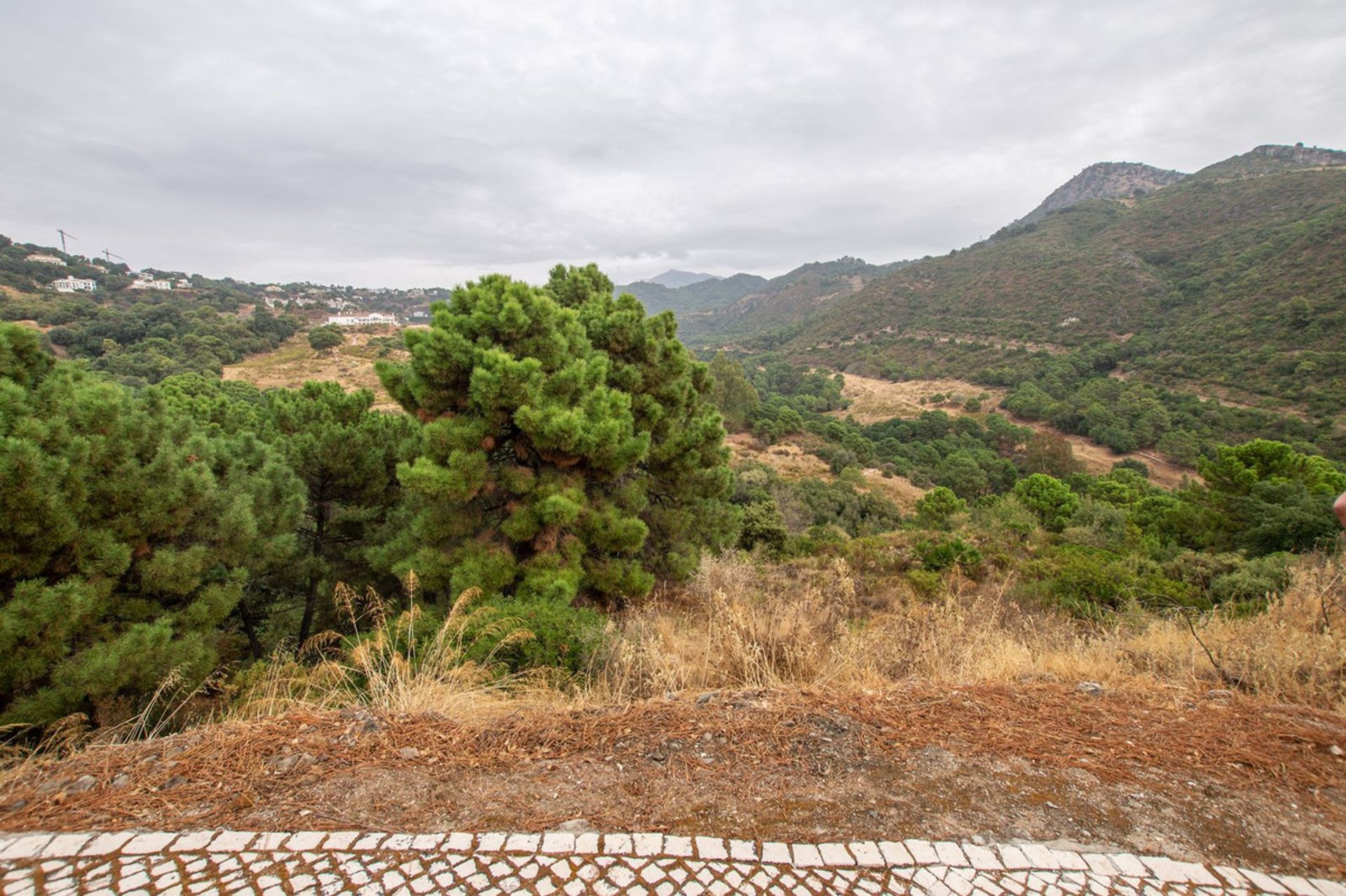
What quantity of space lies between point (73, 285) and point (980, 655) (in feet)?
333

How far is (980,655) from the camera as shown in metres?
3.71

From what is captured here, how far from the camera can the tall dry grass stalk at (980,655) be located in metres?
3.26

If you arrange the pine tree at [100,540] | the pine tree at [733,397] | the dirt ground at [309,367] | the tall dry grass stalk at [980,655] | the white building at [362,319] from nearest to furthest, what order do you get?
the tall dry grass stalk at [980,655]
the pine tree at [100,540]
the dirt ground at [309,367]
the pine tree at [733,397]
the white building at [362,319]

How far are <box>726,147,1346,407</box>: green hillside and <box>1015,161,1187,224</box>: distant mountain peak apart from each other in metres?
43.0

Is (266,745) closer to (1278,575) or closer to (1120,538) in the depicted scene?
(1278,575)

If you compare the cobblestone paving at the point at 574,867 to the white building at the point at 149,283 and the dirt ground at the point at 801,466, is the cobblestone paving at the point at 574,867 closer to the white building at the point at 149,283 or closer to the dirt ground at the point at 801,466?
the dirt ground at the point at 801,466

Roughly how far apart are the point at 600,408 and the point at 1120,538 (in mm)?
21702

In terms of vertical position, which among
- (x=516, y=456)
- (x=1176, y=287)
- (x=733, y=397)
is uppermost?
(x=1176, y=287)

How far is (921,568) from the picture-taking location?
45.6ft

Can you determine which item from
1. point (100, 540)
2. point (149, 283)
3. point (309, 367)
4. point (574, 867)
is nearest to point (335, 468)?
point (100, 540)

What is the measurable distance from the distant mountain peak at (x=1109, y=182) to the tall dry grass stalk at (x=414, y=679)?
170m

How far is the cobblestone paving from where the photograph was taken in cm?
174

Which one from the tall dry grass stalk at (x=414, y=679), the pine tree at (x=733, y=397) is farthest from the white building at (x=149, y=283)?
the tall dry grass stalk at (x=414, y=679)

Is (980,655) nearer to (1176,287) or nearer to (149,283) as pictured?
(1176,287)
